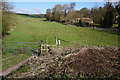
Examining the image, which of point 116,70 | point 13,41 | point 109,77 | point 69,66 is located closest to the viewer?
point 109,77

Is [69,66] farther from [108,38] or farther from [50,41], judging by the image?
[108,38]

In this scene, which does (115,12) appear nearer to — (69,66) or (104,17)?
(104,17)

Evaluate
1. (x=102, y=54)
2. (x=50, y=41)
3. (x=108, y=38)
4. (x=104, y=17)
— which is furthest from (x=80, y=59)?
(x=104, y=17)

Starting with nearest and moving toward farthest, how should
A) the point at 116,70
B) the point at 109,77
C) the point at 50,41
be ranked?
the point at 109,77 < the point at 116,70 < the point at 50,41

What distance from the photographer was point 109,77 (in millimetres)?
2447

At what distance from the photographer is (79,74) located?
257 centimetres

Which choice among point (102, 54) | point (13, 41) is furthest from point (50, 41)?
point (102, 54)

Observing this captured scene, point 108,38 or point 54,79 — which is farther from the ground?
point 108,38

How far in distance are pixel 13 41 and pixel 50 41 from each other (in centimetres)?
362

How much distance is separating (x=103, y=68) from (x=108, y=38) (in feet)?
25.1

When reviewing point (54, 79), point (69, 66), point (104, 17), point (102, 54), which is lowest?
point (54, 79)

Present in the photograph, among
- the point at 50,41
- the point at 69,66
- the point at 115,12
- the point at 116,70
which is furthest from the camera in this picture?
the point at 115,12

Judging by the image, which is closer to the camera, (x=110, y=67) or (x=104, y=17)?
(x=110, y=67)

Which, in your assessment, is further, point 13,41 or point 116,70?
point 13,41
